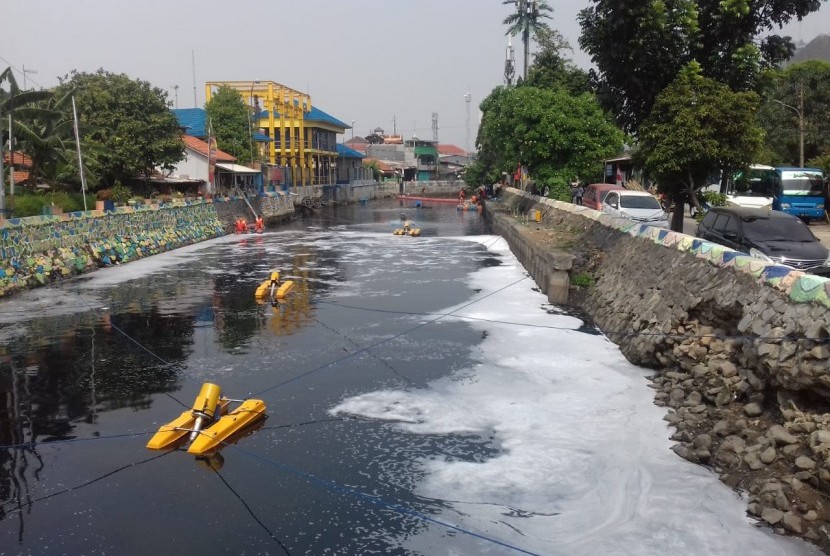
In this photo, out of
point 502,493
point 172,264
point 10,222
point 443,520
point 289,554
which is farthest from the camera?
point 172,264

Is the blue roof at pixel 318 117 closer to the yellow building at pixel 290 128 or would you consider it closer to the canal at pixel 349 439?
the yellow building at pixel 290 128

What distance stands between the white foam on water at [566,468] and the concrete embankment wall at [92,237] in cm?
1404

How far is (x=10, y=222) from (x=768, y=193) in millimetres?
29541

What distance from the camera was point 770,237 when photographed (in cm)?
1507

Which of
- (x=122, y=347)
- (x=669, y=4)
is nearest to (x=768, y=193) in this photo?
(x=669, y=4)

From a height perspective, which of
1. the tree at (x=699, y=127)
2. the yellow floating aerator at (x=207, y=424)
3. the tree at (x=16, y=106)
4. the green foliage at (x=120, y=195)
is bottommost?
the yellow floating aerator at (x=207, y=424)

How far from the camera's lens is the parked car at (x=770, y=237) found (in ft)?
46.2

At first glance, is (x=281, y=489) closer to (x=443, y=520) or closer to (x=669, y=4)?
(x=443, y=520)

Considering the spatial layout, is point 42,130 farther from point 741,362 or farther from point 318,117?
point 318,117

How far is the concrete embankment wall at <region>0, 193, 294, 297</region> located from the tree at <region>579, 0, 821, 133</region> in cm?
1702

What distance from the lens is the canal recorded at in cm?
761

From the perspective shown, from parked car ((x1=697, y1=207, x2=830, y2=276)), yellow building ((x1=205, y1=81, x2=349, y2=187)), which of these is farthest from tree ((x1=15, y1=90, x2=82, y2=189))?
yellow building ((x1=205, y1=81, x2=349, y2=187))

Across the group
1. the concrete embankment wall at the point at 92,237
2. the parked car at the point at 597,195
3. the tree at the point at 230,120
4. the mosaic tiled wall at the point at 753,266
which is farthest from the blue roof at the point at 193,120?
the mosaic tiled wall at the point at 753,266

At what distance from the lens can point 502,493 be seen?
8.54 metres
